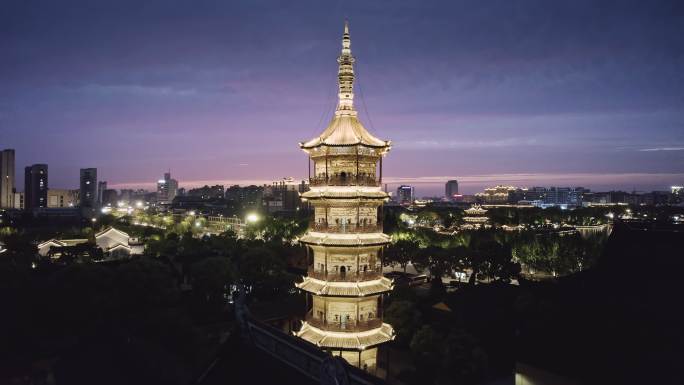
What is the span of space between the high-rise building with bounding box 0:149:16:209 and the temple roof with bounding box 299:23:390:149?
16596 cm

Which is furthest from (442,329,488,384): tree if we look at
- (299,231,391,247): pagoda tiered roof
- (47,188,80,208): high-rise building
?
(47,188,80,208): high-rise building

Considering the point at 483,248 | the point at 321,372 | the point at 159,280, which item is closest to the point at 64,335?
the point at 159,280

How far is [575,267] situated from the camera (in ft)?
171

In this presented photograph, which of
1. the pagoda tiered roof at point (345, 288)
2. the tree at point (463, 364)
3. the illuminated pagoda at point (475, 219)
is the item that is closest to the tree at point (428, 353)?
the tree at point (463, 364)

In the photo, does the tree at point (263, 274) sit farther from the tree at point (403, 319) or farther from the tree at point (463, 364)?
the tree at point (463, 364)

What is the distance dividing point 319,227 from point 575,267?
40070 mm

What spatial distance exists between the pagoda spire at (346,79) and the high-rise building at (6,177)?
16593cm

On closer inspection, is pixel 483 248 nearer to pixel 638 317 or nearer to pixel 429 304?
pixel 429 304

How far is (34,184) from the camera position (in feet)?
533

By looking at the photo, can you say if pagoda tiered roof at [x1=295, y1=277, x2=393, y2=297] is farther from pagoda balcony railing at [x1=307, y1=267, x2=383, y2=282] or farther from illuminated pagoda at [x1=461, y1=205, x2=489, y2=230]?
illuminated pagoda at [x1=461, y1=205, x2=489, y2=230]

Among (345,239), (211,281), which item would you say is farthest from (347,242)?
(211,281)

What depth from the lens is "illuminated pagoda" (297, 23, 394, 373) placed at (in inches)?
871

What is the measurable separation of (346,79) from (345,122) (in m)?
2.30

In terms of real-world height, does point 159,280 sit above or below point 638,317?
below
